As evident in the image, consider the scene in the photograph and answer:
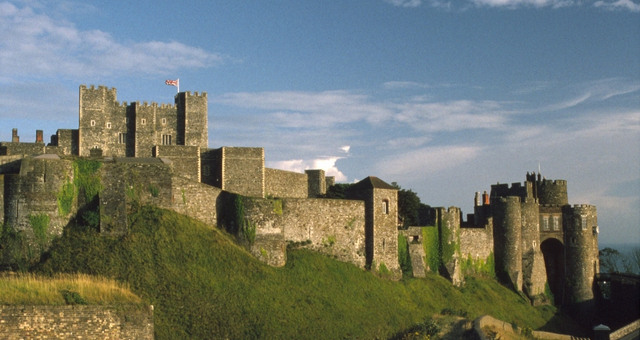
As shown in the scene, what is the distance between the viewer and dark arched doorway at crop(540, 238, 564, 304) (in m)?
57.2

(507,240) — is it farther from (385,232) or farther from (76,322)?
(76,322)

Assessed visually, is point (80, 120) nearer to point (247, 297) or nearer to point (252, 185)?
point (252, 185)

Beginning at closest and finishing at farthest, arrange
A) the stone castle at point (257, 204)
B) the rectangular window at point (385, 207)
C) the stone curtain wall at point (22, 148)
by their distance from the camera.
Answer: the stone castle at point (257, 204) → the rectangular window at point (385, 207) → the stone curtain wall at point (22, 148)

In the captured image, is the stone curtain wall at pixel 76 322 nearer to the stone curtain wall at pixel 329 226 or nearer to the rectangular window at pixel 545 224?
the stone curtain wall at pixel 329 226

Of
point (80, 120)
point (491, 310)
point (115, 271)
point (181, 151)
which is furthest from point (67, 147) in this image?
point (491, 310)

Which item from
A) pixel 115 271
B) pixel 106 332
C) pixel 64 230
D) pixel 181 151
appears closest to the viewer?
pixel 106 332

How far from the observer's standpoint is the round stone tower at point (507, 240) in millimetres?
54281

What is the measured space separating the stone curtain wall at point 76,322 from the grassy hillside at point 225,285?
2582 mm

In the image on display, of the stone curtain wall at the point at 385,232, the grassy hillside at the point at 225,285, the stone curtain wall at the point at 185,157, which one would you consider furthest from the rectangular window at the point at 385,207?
the stone curtain wall at the point at 185,157

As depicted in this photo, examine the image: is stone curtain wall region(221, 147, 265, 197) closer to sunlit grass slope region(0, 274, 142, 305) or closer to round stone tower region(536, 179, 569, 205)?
sunlit grass slope region(0, 274, 142, 305)

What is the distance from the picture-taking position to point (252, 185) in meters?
50.3

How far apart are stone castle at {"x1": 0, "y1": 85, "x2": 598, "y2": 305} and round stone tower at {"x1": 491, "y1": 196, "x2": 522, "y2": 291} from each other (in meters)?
0.08

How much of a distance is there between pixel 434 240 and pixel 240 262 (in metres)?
18.3

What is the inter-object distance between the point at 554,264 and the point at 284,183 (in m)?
23.6
